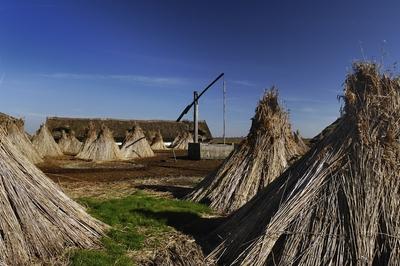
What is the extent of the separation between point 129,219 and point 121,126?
4443cm

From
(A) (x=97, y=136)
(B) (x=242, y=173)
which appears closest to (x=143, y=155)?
(A) (x=97, y=136)

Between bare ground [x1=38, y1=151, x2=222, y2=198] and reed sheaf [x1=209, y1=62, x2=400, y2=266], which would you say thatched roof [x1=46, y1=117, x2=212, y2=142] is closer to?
bare ground [x1=38, y1=151, x2=222, y2=198]

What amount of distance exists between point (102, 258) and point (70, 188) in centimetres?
701

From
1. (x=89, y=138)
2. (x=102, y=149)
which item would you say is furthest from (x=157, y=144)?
(x=102, y=149)

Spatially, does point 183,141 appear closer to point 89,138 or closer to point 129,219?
A: point 89,138

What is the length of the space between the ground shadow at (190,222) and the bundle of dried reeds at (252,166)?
1.02 meters

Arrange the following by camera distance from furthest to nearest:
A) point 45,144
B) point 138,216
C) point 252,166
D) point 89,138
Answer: point 45,144, point 89,138, point 252,166, point 138,216

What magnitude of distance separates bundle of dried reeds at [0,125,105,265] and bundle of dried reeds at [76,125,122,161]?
20074 millimetres

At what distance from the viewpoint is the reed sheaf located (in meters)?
5.30

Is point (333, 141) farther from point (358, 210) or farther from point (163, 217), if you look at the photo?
point (163, 217)

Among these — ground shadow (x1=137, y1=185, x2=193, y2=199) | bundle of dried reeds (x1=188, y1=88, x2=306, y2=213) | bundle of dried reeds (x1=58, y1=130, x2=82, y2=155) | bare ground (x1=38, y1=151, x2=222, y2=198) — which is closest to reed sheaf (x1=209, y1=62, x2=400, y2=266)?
bundle of dried reeds (x1=188, y1=88, x2=306, y2=213)

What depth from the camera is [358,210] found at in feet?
17.7

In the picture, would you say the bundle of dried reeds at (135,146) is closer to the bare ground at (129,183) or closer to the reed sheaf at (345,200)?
the bare ground at (129,183)

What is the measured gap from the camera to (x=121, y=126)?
52.2 meters
